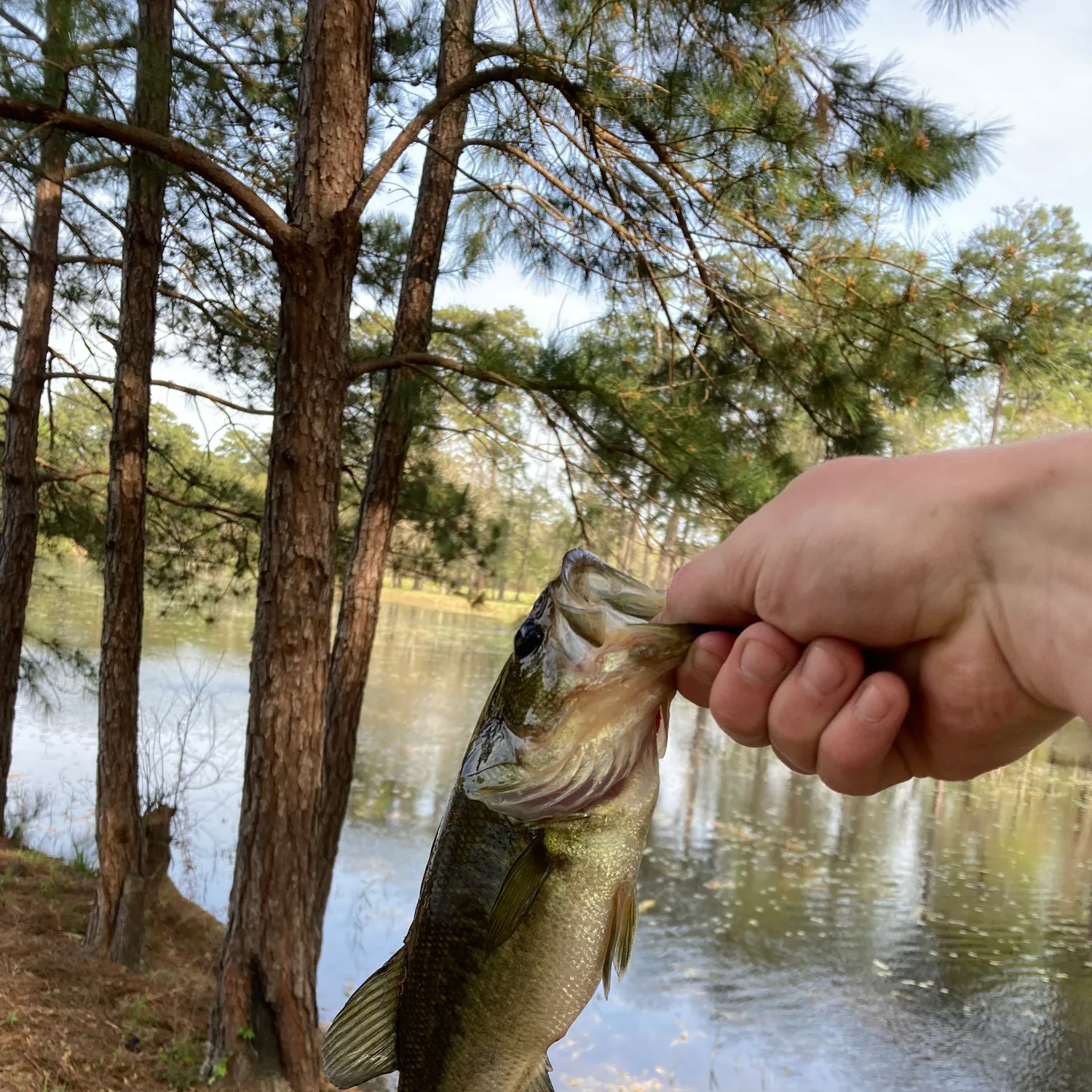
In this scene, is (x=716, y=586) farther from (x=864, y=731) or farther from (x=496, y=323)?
(x=496, y=323)

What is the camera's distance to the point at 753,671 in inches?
50.7

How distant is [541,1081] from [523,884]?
41 centimetres

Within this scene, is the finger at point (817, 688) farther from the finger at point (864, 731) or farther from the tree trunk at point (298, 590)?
the tree trunk at point (298, 590)

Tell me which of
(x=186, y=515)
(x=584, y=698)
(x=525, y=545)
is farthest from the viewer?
(x=186, y=515)

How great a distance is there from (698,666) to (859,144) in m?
4.12

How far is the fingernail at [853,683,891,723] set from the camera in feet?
4.15

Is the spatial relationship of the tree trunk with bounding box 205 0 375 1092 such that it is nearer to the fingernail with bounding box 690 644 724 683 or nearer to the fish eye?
the fish eye

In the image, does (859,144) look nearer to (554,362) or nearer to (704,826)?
(554,362)

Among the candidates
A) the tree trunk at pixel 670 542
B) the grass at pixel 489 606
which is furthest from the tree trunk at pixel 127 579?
the tree trunk at pixel 670 542

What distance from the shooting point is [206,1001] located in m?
5.29

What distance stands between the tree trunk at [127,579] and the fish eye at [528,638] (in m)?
5.04

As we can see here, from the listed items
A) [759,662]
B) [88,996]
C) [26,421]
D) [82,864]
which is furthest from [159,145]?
[82,864]

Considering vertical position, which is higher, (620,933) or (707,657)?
(707,657)

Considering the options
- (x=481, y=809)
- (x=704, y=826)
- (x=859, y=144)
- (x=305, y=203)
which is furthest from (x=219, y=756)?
(x=481, y=809)
